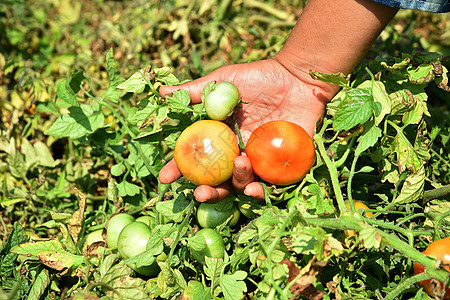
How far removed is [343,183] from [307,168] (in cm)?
15

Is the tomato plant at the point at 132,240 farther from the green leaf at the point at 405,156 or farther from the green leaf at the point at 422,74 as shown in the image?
the green leaf at the point at 422,74

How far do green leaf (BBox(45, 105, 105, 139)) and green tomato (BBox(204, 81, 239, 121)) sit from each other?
0.62m

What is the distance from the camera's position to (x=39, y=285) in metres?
1.39

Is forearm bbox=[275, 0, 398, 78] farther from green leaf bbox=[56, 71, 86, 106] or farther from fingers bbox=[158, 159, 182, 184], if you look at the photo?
green leaf bbox=[56, 71, 86, 106]

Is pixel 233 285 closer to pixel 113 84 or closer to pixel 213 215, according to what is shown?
pixel 213 215

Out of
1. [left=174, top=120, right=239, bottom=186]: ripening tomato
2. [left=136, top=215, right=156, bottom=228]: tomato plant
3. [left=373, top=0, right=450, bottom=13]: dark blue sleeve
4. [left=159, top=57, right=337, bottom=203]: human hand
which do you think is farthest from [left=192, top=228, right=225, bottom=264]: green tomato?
[left=373, top=0, right=450, bottom=13]: dark blue sleeve

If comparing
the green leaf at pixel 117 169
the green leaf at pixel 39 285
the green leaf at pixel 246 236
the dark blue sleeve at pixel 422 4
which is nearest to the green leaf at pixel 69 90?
the green leaf at pixel 117 169

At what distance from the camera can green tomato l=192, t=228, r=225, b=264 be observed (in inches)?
51.7

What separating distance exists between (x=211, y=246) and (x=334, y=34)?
93cm

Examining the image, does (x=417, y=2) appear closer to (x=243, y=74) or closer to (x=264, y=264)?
(x=243, y=74)

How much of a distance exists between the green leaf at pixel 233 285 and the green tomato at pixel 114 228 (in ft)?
1.70

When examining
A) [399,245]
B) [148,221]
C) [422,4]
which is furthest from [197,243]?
[422,4]

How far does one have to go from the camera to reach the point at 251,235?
1.23m

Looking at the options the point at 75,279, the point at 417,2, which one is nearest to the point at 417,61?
the point at 417,2
